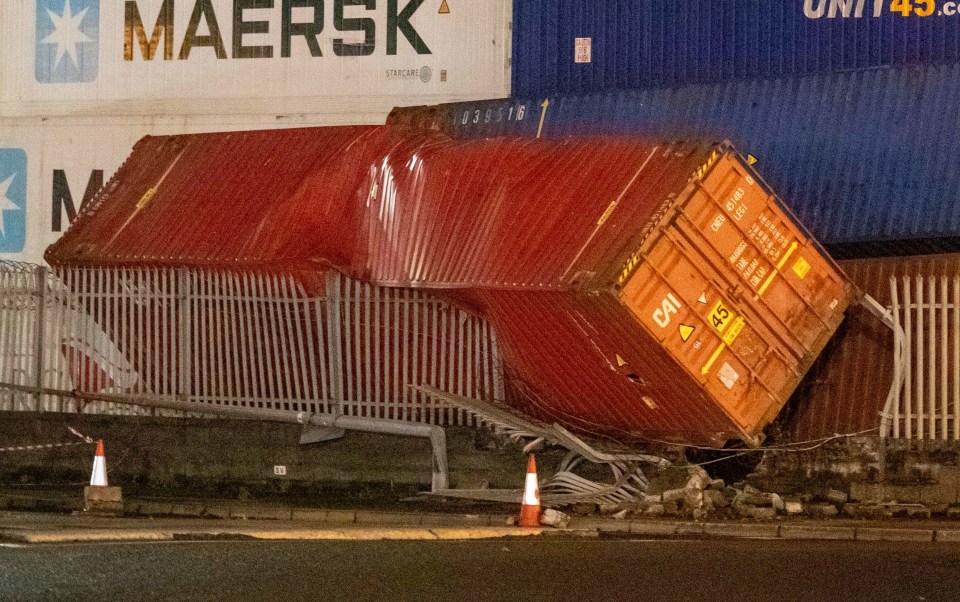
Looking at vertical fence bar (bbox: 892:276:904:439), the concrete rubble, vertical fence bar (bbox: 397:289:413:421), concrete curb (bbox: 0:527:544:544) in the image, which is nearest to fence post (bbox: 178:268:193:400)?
vertical fence bar (bbox: 397:289:413:421)

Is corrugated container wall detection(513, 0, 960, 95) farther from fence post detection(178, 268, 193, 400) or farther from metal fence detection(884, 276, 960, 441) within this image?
fence post detection(178, 268, 193, 400)

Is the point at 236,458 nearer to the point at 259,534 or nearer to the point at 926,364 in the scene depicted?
the point at 259,534

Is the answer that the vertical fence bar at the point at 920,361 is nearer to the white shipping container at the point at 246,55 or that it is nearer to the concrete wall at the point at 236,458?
the concrete wall at the point at 236,458

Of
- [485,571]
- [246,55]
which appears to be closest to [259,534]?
[485,571]

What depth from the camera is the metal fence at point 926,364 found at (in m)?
12.2

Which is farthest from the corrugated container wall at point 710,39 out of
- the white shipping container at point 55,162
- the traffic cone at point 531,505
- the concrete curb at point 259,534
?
the concrete curb at point 259,534

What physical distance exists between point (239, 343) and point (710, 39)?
698 cm

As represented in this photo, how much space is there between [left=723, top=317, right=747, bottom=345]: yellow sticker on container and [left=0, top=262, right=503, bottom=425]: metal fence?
2.70 metres

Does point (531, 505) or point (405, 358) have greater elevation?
point (405, 358)

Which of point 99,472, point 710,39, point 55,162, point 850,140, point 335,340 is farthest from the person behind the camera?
point 55,162

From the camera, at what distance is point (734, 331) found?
1190 cm

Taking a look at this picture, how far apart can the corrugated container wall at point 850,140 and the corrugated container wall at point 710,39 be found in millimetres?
1147

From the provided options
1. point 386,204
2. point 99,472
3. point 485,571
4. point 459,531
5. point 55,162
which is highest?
point 55,162

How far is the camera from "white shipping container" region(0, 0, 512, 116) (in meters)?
18.7
